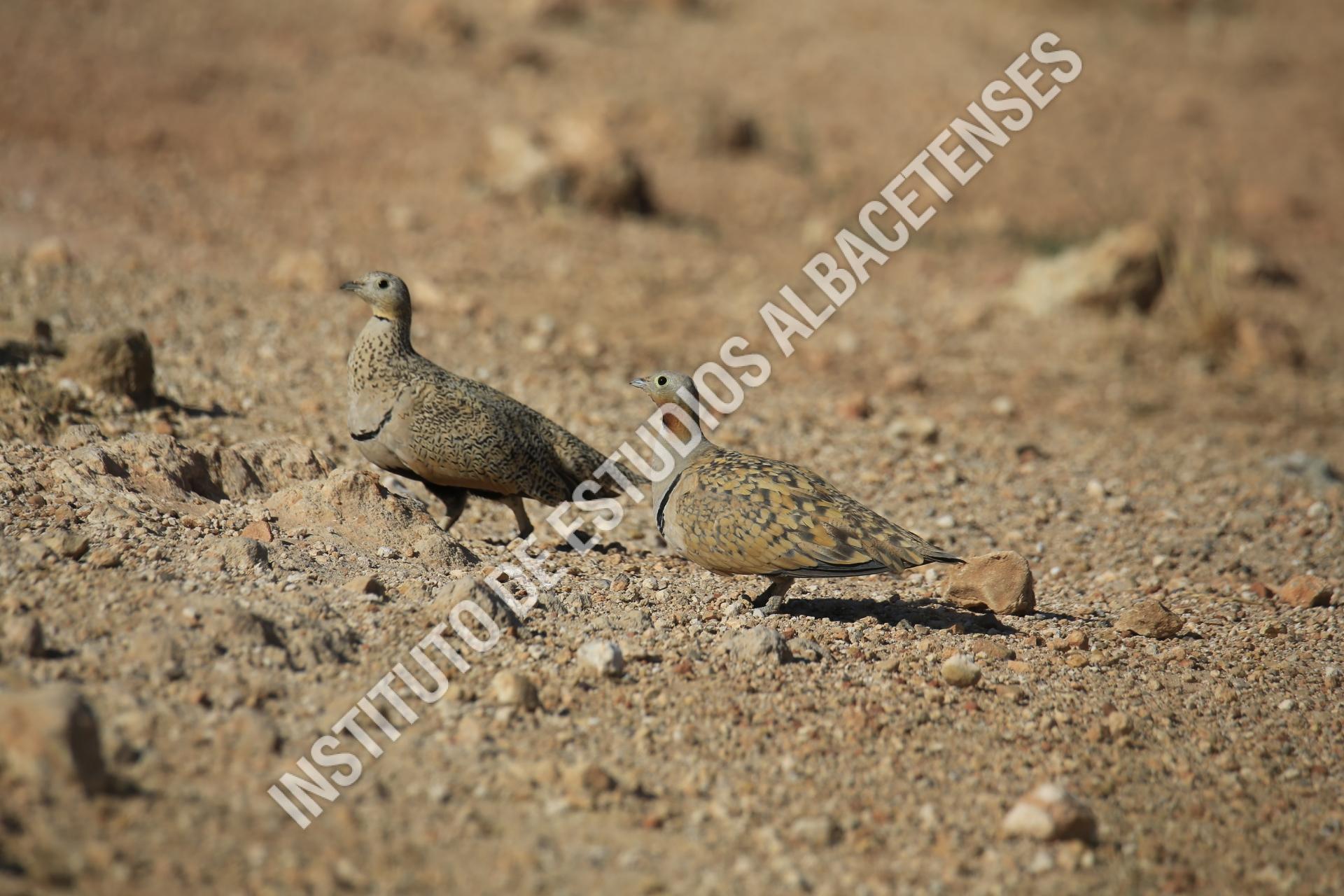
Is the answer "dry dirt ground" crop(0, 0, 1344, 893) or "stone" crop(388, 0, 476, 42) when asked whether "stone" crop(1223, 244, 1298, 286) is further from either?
"stone" crop(388, 0, 476, 42)

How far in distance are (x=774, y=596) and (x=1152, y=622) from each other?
5.93 feet

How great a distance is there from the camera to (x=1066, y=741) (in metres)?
4.84

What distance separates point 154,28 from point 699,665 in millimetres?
14324

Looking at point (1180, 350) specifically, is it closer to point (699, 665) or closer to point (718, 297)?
point (718, 297)

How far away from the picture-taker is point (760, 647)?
5.12 m

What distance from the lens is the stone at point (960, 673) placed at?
5113 millimetres

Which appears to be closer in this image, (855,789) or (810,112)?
(855,789)

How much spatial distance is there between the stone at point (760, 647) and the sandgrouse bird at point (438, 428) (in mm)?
1752

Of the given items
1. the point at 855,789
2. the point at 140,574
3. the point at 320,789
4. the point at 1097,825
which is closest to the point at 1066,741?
the point at 1097,825

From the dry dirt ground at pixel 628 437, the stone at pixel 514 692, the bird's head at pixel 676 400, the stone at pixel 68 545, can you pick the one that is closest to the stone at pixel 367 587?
the dry dirt ground at pixel 628 437

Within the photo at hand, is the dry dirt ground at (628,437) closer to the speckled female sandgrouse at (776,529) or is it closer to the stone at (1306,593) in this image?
the stone at (1306,593)

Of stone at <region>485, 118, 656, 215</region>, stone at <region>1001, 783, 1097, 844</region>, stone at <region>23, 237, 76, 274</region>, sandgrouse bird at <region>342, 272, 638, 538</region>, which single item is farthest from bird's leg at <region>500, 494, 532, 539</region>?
stone at <region>485, 118, 656, 215</region>

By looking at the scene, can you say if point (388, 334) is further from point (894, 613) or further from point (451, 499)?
point (894, 613)

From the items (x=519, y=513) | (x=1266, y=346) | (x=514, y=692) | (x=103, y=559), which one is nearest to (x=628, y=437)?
(x=519, y=513)
